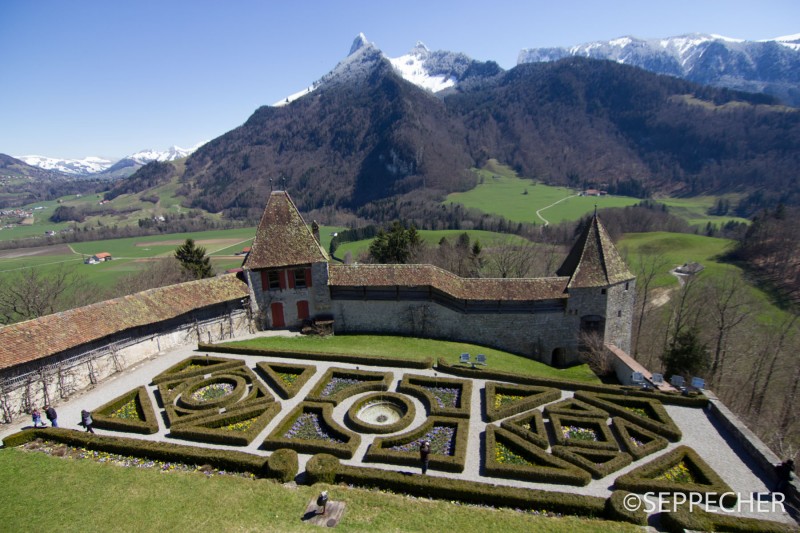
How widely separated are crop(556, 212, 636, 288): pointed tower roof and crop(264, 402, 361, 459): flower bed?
71.8 feet

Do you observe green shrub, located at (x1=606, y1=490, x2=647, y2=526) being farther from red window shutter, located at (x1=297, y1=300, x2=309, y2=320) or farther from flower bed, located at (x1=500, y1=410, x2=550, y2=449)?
red window shutter, located at (x1=297, y1=300, x2=309, y2=320)

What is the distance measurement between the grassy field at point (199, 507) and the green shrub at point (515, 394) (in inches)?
283

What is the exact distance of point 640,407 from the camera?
24.5m

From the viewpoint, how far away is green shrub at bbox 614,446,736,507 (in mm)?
17250

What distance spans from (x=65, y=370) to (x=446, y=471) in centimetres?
2440

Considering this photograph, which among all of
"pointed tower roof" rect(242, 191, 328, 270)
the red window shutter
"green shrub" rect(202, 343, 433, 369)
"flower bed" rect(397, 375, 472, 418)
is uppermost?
"pointed tower roof" rect(242, 191, 328, 270)

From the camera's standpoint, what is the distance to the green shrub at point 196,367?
27.4m

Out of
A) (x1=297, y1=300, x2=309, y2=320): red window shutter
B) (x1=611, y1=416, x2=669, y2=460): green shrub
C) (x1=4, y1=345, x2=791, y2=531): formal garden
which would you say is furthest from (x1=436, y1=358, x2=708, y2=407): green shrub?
(x1=297, y1=300, x2=309, y2=320): red window shutter

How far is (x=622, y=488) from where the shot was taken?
1764cm

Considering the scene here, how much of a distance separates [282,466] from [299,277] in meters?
20.3

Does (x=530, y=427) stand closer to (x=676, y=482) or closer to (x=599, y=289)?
(x=676, y=482)

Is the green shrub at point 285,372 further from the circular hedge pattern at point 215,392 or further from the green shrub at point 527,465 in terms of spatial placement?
the green shrub at point 527,465

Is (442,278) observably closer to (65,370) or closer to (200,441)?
(200,441)

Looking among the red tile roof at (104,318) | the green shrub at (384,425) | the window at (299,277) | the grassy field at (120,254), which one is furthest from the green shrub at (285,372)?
the grassy field at (120,254)
